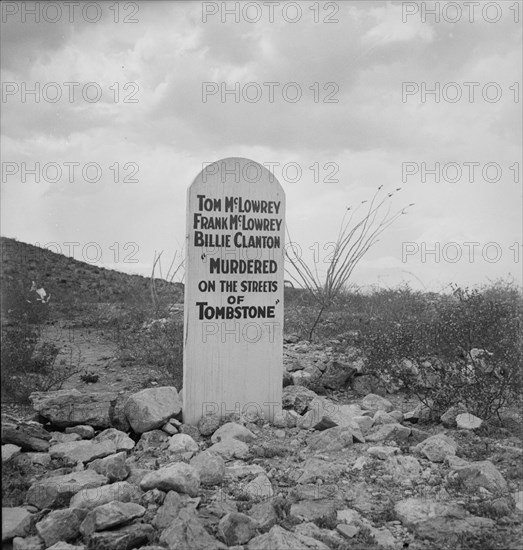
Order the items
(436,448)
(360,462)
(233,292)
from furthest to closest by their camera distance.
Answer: (233,292), (436,448), (360,462)

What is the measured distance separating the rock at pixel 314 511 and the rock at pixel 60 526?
1.30m

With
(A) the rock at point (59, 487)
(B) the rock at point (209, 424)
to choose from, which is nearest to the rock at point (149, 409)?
(B) the rock at point (209, 424)

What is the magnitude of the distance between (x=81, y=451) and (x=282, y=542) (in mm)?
2403

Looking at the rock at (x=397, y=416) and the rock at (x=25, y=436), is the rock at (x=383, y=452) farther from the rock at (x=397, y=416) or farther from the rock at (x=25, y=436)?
the rock at (x=25, y=436)

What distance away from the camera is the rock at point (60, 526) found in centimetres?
405

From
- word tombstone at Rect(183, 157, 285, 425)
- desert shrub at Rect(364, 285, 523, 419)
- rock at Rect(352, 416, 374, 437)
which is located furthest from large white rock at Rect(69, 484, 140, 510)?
desert shrub at Rect(364, 285, 523, 419)

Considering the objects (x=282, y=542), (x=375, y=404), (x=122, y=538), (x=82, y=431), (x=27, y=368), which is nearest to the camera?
(x=282, y=542)

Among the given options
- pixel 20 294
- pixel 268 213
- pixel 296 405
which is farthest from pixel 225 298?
pixel 20 294

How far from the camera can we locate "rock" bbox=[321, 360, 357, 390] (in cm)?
851

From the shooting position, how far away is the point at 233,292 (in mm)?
6777

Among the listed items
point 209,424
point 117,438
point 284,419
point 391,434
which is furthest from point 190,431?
point 391,434

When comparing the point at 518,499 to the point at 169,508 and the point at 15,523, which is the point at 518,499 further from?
the point at 15,523

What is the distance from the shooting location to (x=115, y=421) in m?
6.43

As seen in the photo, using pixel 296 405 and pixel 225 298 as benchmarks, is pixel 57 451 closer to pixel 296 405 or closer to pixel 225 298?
pixel 225 298
